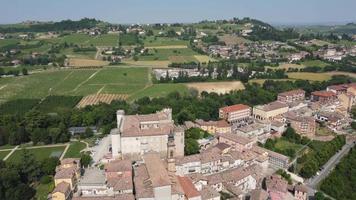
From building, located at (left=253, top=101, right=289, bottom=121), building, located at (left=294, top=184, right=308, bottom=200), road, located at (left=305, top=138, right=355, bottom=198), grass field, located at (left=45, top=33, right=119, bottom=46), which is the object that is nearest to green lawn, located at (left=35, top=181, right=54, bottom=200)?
building, located at (left=294, top=184, right=308, bottom=200)

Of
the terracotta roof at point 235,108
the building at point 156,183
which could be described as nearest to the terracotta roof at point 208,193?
the building at point 156,183

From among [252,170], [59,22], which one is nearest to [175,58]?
[252,170]

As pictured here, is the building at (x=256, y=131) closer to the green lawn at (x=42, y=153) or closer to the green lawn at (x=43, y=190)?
the green lawn at (x=42, y=153)

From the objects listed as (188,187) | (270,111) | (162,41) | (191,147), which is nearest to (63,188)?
(188,187)

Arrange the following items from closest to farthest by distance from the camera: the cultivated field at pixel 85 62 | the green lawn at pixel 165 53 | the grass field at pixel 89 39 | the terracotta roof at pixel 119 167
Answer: the terracotta roof at pixel 119 167 < the cultivated field at pixel 85 62 < the green lawn at pixel 165 53 < the grass field at pixel 89 39

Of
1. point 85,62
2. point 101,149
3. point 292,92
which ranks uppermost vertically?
point 85,62

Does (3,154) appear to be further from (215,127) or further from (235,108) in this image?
(235,108)

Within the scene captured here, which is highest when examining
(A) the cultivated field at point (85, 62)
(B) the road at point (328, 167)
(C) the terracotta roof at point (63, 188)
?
(A) the cultivated field at point (85, 62)
